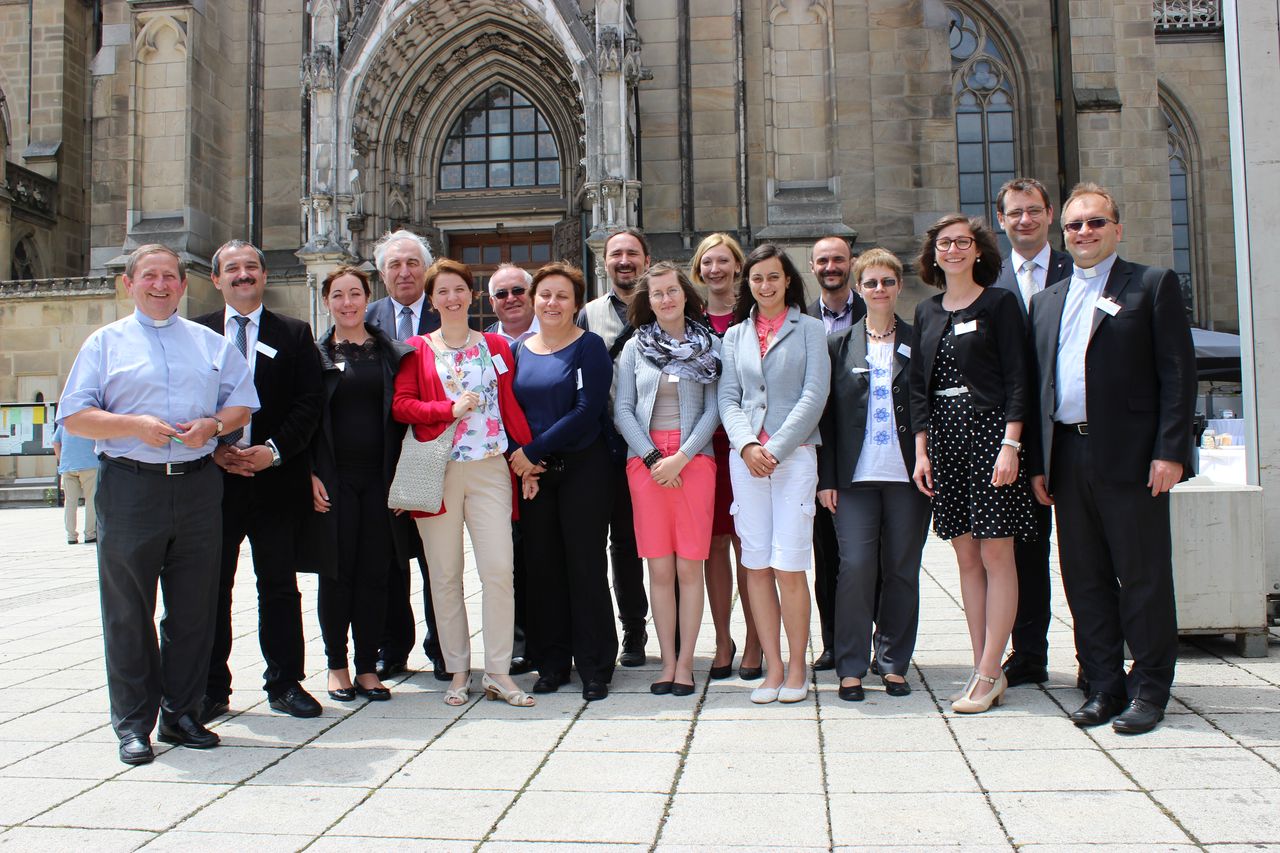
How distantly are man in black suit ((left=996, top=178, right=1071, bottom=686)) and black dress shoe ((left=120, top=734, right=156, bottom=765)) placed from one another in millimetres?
3852

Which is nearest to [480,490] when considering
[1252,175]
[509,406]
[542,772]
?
[509,406]

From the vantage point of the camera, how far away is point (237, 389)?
452 cm

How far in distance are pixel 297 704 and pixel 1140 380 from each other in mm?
4010

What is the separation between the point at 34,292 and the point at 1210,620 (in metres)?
17.1

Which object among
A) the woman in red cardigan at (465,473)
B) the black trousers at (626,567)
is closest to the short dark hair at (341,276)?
the woman in red cardigan at (465,473)

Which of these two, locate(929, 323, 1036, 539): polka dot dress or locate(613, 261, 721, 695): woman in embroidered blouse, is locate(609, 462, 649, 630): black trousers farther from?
locate(929, 323, 1036, 539): polka dot dress

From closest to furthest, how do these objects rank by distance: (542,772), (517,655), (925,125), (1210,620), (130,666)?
(542,772) < (130,666) < (1210,620) < (517,655) < (925,125)

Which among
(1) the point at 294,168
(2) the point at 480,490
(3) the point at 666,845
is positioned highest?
(1) the point at 294,168

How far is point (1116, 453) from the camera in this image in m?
4.32

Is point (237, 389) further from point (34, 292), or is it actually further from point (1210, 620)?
point (34, 292)

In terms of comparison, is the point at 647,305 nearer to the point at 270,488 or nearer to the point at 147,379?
the point at 270,488

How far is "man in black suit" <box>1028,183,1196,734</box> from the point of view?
4258 mm

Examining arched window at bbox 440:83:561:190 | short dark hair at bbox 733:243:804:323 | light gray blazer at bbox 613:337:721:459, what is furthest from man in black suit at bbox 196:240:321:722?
arched window at bbox 440:83:561:190

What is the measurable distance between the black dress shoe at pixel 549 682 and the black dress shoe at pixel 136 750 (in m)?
1.76
